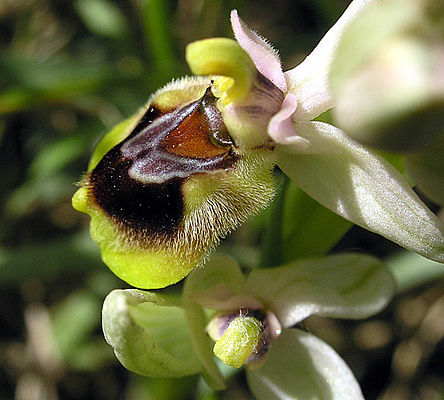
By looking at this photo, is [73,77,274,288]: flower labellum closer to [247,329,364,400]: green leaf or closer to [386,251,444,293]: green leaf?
[247,329,364,400]: green leaf

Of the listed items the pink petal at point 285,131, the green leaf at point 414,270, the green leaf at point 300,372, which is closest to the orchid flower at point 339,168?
the pink petal at point 285,131

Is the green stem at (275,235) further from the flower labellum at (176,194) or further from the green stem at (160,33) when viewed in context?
the green stem at (160,33)

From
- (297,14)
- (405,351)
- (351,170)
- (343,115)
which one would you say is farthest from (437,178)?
(297,14)

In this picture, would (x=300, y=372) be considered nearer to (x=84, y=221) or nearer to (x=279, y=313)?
(x=279, y=313)

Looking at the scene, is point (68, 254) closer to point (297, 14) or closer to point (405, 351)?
point (405, 351)

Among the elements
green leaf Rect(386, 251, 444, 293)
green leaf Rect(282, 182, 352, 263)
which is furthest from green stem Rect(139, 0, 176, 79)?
green leaf Rect(282, 182, 352, 263)

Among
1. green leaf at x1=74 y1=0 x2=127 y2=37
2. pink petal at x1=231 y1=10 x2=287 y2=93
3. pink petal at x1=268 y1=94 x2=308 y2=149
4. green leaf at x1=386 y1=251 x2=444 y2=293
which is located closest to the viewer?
pink petal at x1=268 y1=94 x2=308 y2=149
